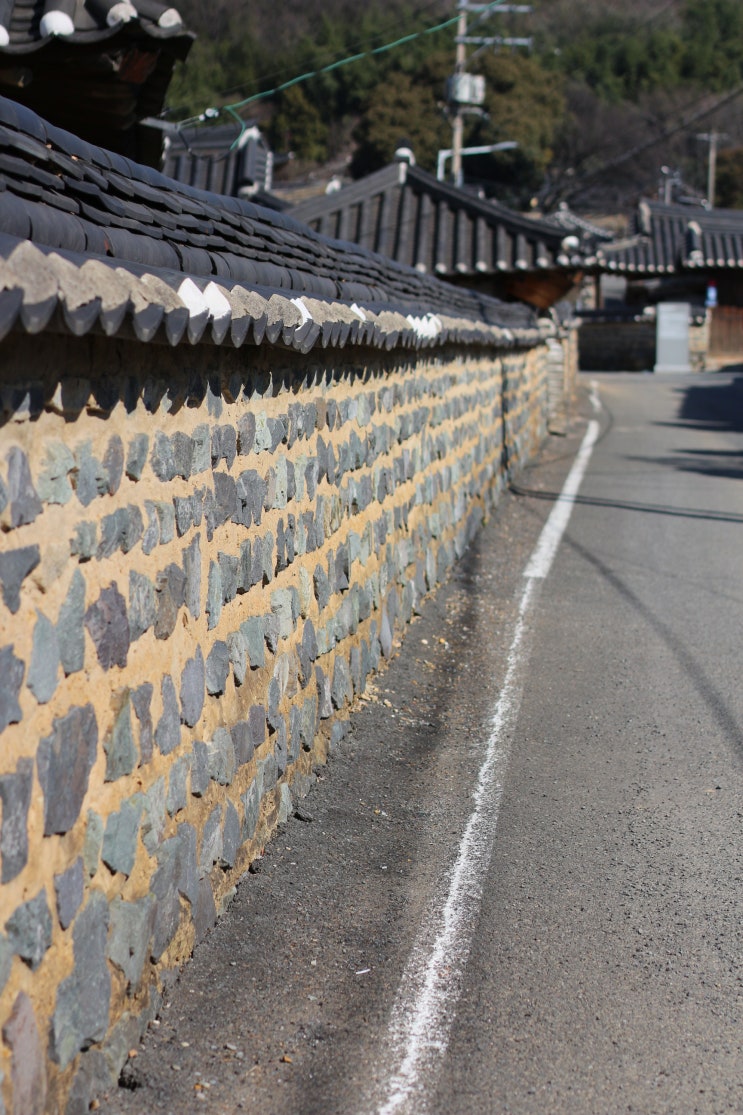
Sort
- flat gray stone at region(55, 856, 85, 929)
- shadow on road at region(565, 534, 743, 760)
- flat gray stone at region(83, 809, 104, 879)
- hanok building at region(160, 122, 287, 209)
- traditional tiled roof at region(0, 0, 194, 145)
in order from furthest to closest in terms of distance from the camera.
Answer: hanok building at region(160, 122, 287, 209), shadow on road at region(565, 534, 743, 760), traditional tiled roof at region(0, 0, 194, 145), flat gray stone at region(83, 809, 104, 879), flat gray stone at region(55, 856, 85, 929)

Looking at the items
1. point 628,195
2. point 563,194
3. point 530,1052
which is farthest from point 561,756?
point 628,195

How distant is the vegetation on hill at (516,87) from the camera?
168ft

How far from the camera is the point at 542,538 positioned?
446 inches

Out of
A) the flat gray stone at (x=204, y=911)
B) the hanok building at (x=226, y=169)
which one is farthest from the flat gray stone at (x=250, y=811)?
the hanok building at (x=226, y=169)

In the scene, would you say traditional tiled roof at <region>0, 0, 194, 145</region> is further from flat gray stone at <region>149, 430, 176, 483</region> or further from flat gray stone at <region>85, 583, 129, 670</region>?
flat gray stone at <region>85, 583, 129, 670</region>

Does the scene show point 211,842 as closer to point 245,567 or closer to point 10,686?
point 245,567

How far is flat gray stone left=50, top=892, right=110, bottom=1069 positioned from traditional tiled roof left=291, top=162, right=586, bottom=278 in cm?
1297

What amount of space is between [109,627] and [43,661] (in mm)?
391

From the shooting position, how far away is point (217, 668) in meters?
4.08

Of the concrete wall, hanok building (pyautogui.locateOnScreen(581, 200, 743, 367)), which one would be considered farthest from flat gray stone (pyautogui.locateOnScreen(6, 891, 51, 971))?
the concrete wall

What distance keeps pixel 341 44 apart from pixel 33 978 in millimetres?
57984

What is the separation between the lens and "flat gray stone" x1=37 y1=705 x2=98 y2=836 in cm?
288

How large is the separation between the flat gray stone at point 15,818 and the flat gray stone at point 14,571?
36 centimetres

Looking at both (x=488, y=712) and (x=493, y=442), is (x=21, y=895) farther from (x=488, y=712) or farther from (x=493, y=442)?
(x=493, y=442)
